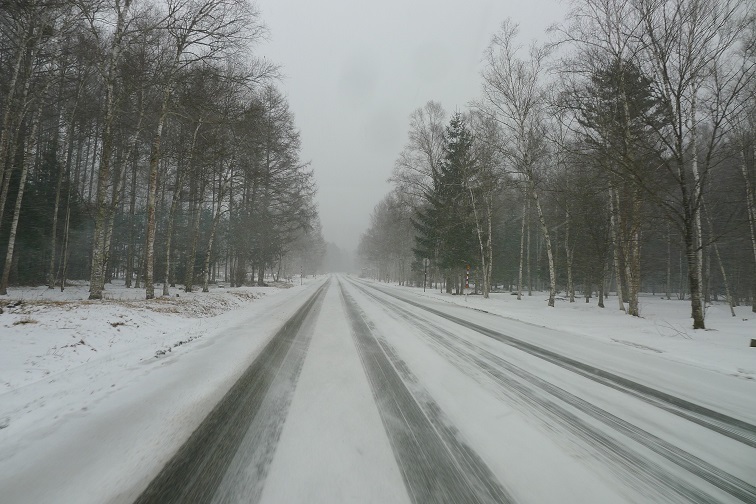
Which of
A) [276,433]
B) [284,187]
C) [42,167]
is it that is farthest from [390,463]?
[42,167]

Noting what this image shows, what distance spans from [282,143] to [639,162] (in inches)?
731

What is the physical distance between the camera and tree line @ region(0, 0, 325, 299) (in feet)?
32.0

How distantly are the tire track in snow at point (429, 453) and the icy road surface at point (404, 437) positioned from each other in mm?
12

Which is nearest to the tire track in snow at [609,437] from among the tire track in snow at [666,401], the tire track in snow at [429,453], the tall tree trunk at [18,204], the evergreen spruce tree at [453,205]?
the tire track in snow at [666,401]

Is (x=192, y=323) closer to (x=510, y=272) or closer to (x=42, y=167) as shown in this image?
(x=42, y=167)

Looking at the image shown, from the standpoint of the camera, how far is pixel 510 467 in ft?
6.19

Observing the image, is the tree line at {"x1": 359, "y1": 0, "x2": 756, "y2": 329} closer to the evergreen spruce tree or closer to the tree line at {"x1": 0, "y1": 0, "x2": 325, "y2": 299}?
the evergreen spruce tree

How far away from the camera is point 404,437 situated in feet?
7.47

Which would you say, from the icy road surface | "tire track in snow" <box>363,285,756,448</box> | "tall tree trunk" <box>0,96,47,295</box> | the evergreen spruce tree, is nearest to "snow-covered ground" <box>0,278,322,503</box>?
the icy road surface

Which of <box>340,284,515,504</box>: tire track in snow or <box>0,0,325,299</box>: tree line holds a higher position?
<box>0,0,325,299</box>: tree line

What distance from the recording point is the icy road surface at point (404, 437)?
1.68m

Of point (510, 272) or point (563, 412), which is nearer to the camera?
point (563, 412)

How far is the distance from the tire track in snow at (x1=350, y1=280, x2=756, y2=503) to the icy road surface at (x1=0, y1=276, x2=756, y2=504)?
13 millimetres

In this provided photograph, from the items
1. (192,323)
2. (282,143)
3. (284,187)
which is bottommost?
(192,323)
